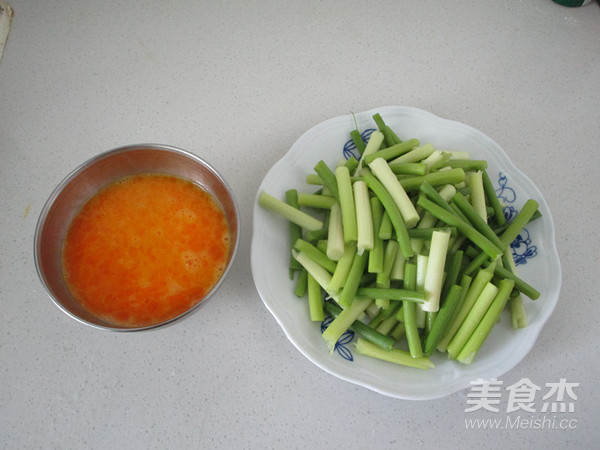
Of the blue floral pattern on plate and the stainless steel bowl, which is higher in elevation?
the stainless steel bowl

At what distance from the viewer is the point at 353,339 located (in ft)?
4.48

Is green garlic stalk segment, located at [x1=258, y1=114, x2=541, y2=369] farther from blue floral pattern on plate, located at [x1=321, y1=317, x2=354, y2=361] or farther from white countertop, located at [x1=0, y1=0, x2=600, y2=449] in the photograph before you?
white countertop, located at [x1=0, y1=0, x2=600, y2=449]

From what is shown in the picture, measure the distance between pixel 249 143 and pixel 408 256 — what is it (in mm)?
803

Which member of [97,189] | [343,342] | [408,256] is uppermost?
[408,256]

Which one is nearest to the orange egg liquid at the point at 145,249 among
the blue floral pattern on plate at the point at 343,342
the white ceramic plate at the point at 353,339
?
the white ceramic plate at the point at 353,339

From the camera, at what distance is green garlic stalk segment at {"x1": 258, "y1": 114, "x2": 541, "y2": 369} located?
4.24 ft

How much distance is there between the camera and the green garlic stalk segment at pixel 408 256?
1.29m

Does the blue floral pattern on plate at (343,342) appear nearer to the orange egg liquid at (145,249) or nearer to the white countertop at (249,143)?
the white countertop at (249,143)

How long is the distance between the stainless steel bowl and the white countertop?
22 cm

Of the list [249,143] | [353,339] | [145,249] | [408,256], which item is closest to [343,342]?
[353,339]

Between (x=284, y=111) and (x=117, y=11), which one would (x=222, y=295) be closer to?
(x=284, y=111)

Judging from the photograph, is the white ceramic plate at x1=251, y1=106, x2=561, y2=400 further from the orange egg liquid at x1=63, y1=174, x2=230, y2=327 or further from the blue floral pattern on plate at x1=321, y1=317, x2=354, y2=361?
the orange egg liquid at x1=63, y1=174, x2=230, y2=327

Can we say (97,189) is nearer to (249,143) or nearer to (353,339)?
(249,143)

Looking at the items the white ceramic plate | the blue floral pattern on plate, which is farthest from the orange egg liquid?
the blue floral pattern on plate
